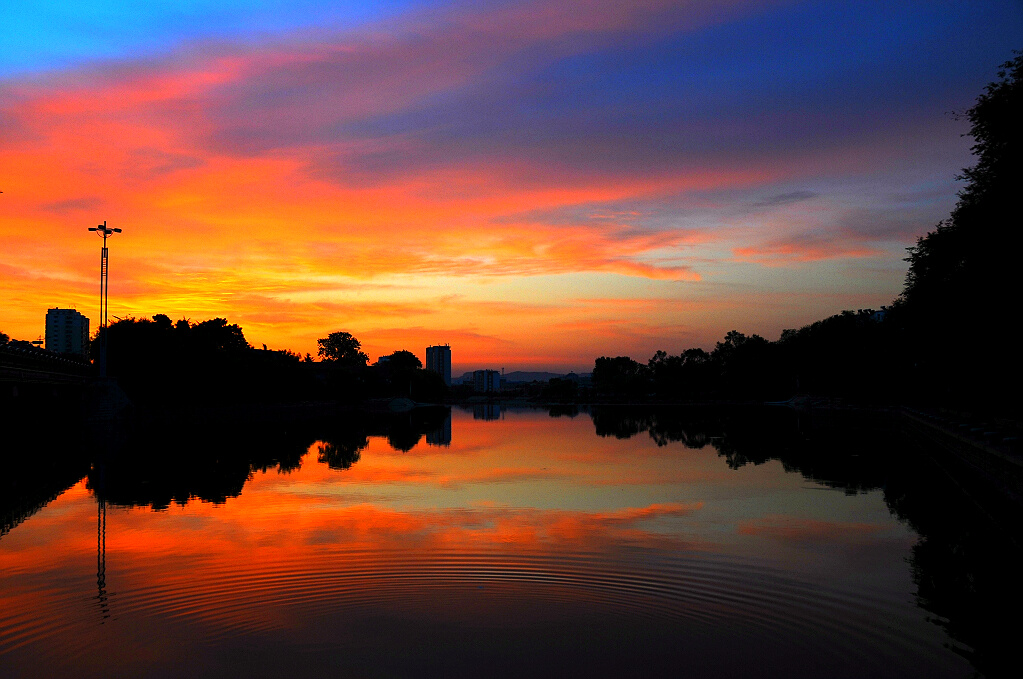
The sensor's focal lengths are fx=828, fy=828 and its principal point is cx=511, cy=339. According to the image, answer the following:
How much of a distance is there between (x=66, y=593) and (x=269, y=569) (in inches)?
133

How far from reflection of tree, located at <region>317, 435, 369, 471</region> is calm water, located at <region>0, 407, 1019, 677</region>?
287 inches

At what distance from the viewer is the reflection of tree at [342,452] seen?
39144mm

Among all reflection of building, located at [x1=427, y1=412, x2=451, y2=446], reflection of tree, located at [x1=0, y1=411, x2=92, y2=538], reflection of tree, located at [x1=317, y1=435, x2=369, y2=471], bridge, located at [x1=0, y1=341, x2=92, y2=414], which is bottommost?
reflection of building, located at [x1=427, y1=412, x2=451, y2=446]

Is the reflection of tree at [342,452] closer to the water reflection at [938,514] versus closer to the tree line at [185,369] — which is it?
the water reflection at [938,514]

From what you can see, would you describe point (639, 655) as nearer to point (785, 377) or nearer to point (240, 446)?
point (240, 446)

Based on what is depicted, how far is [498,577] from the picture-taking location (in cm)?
1484

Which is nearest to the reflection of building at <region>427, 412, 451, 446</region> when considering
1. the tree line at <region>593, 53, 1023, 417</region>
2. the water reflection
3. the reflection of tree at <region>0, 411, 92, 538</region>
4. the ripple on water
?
the water reflection

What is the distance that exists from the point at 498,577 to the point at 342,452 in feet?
108

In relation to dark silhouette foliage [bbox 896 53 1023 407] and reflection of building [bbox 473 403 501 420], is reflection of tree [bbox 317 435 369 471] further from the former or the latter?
reflection of building [bbox 473 403 501 420]

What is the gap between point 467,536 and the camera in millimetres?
18719

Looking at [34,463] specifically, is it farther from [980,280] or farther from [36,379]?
[980,280]

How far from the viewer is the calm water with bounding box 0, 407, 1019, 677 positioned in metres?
10.8

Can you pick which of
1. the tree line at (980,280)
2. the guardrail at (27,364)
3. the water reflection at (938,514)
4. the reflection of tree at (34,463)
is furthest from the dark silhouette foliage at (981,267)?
the guardrail at (27,364)

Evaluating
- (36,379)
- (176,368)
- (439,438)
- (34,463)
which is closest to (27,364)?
(36,379)
